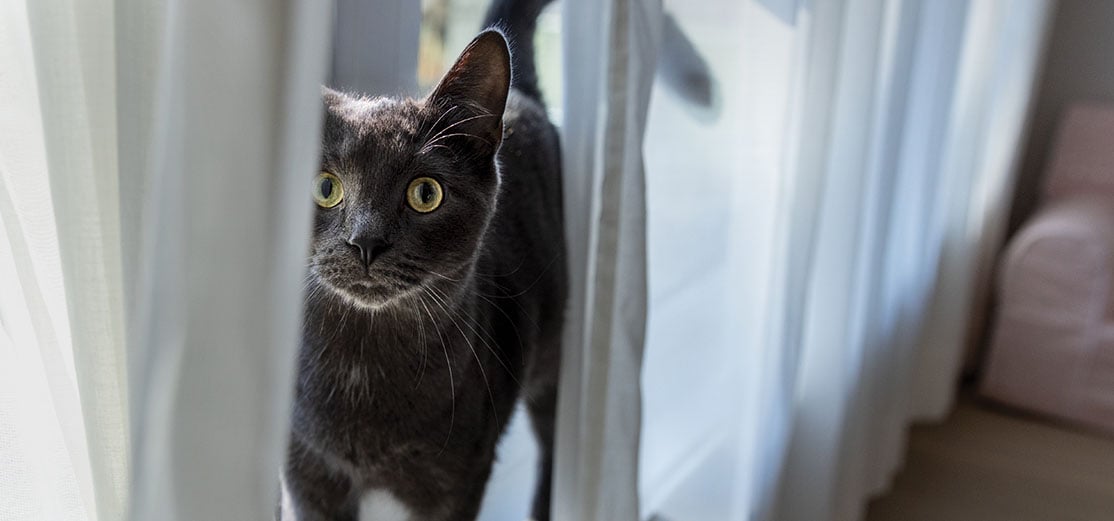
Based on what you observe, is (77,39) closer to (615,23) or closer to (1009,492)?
(615,23)

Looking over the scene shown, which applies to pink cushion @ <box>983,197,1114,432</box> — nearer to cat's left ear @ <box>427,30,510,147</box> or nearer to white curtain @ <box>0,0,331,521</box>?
cat's left ear @ <box>427,30,510,147</box>

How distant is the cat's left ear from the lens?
0.68 meters

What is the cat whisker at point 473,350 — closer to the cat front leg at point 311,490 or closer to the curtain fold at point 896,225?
the cat front leg at point 311,490

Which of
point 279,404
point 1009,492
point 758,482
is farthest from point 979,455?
point 279,404

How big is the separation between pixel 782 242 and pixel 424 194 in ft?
2.27

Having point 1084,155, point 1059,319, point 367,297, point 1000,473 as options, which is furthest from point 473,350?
point 1084,155

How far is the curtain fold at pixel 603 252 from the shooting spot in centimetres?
87

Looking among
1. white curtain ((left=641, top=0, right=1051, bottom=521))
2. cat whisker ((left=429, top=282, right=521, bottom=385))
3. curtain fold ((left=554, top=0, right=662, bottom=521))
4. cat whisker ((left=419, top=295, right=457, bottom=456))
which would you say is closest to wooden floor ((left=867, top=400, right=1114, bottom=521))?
white curtain ((left=641, top=0, right=1051, bottom=521))

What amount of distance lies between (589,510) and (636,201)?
13.2 inches

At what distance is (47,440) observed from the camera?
484 mm

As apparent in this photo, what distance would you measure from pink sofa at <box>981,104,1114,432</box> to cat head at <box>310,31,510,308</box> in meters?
2.22

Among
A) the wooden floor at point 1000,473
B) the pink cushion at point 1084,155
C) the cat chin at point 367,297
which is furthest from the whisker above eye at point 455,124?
the pink cushion at point 1084,155

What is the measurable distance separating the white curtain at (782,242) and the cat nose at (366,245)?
0.56 metres

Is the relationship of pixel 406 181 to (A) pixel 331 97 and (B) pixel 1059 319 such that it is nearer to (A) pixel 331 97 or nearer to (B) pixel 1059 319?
(A) pixel 331 97
